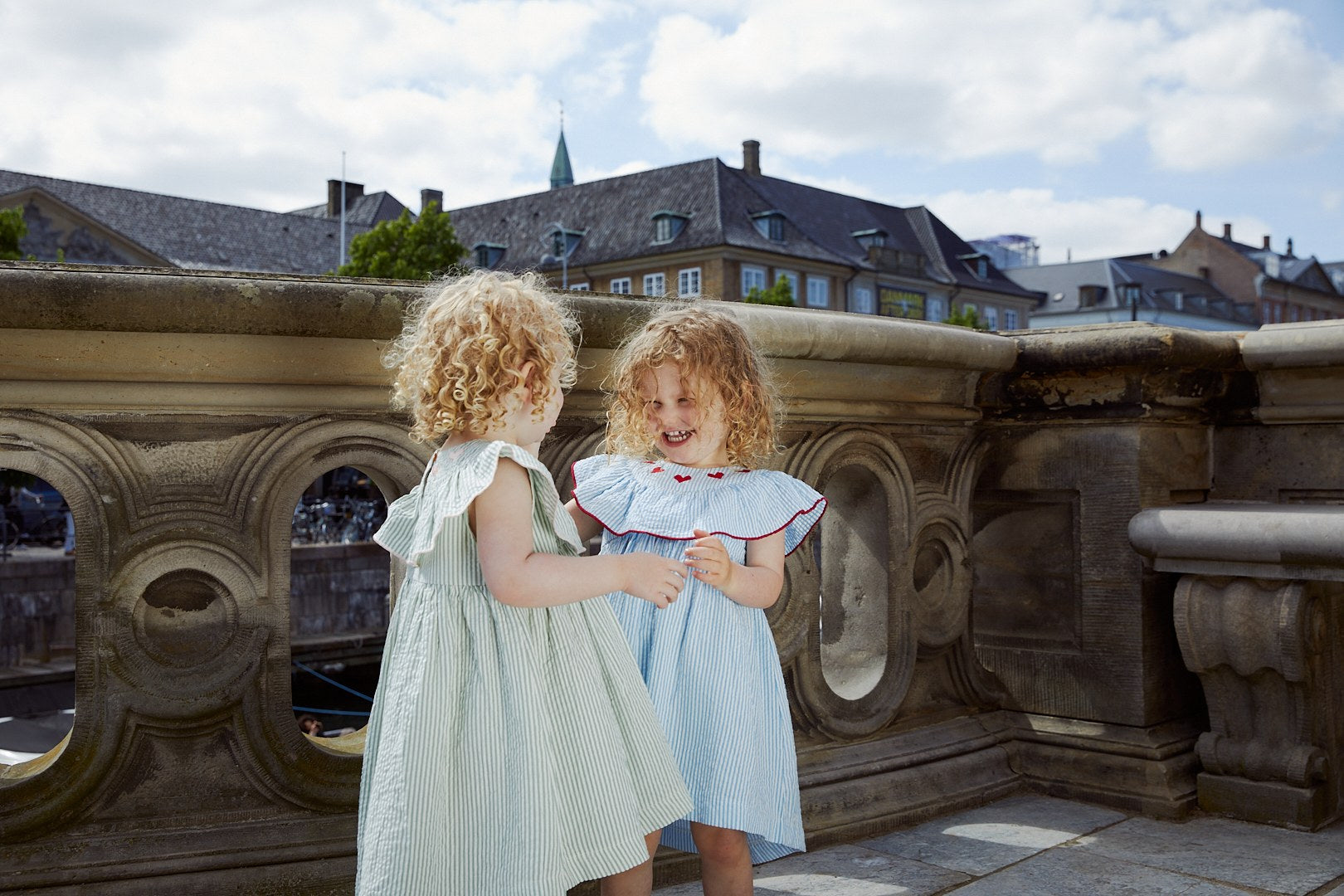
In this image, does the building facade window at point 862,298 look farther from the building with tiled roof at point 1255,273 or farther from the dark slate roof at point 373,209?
the building with tiled roof at point 1255,273

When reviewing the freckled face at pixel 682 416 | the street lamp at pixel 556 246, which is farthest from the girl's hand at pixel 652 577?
the street lamp at pixel 556 246

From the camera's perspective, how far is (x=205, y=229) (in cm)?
4484

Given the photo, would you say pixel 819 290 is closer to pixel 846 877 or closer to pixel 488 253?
pixel 488 253

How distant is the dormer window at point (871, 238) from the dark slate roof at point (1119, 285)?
1772 cm

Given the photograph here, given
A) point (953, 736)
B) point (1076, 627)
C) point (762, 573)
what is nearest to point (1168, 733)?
point (1076, 627)

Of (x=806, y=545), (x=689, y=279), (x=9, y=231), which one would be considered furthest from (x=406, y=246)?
(x=806, y=545)

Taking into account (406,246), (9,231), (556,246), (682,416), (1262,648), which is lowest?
(1262,648)

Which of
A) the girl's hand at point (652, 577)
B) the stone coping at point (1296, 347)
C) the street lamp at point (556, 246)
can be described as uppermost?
the street lamp at point (556, 246)

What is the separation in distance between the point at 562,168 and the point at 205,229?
3381cm

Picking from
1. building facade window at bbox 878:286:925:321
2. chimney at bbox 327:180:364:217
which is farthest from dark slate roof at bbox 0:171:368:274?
building facade window at bbox 878:286:925:321

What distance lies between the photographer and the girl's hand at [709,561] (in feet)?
6.79

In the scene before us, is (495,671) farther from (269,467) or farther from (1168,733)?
(1168,733)

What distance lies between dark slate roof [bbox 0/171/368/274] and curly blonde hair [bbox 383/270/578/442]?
42247 millimetres

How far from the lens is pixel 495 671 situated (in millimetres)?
1861
